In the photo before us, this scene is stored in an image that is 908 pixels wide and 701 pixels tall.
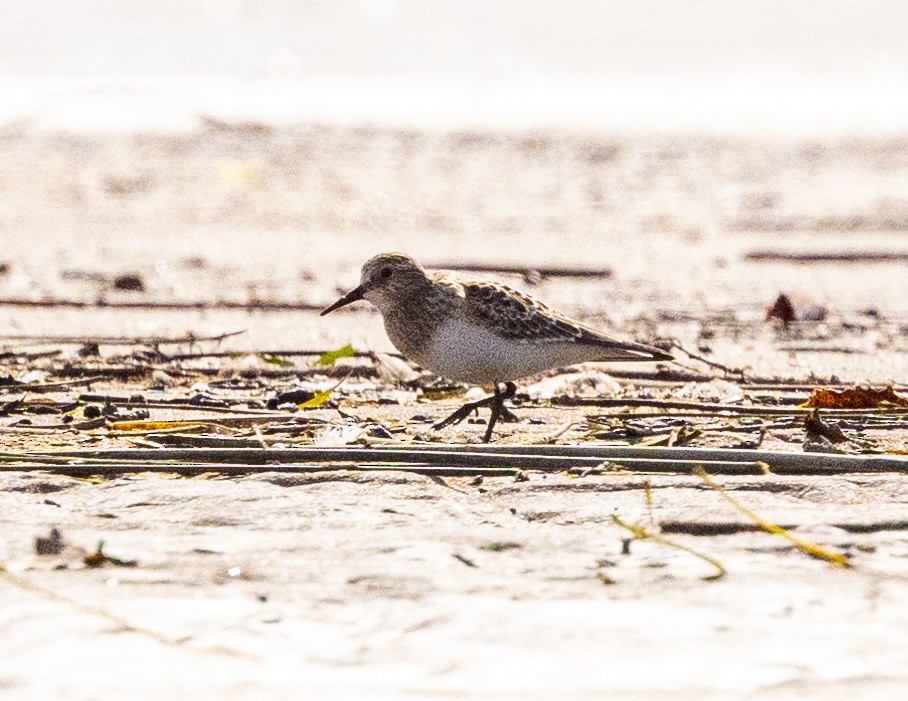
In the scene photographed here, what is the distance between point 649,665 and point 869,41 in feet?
83.5

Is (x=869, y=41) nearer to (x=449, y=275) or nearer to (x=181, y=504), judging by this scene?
(x=449, y=275)

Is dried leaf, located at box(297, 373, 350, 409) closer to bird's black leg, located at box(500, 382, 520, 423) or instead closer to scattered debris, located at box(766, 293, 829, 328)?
bird's black leg, located at box(500, 382, 520, 423)

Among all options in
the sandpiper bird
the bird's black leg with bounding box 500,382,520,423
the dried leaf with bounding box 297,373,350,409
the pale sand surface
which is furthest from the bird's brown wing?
the dried leaf with bounding box 297,373,350,409

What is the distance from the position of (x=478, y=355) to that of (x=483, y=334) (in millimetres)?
115

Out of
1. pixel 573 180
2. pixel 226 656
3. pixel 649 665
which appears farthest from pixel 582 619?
pixel 573 180

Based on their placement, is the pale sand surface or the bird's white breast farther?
the bird's white breast

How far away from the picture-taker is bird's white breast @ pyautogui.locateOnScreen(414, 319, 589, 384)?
5.56 meters

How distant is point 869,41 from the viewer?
87.9 feet

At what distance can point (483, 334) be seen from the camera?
5645mm

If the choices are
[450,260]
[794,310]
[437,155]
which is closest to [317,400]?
[794,310]

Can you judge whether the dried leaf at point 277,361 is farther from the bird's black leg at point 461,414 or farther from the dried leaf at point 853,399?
the dried leaf at point 853,399

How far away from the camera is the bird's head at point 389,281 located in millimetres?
5941

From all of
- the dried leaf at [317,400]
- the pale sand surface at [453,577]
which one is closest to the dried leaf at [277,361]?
the pale sand surface at [453,577]

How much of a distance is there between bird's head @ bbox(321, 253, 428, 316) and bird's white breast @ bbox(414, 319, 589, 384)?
29cm
